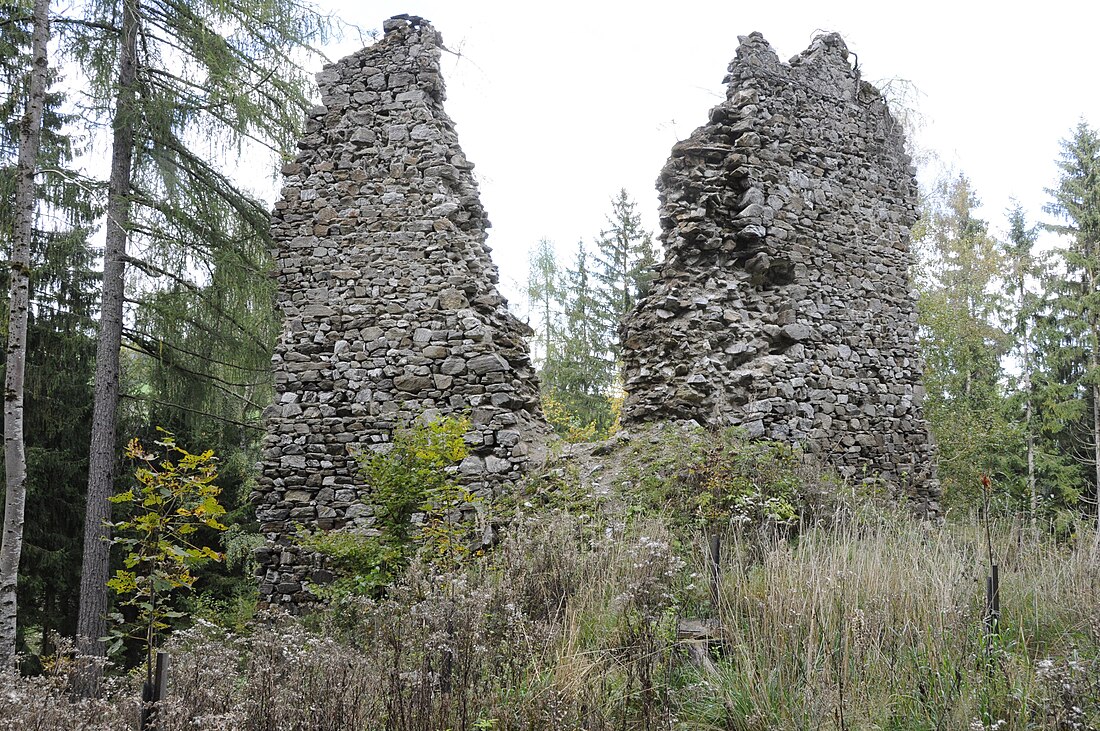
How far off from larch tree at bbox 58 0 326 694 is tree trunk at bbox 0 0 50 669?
2143 millimetres

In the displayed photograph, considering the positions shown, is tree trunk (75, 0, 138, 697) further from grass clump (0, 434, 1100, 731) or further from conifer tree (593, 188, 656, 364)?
conifer tree (593, 188, 656, 364)

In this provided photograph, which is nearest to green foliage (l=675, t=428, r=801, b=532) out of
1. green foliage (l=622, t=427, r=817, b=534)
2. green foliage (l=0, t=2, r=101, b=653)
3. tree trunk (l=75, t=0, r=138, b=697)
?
green foliage (l=622, t=427, r=817, b=534)

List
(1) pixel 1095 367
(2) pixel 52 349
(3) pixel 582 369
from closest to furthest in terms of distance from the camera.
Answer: (2) pixel 52 349, (1) pixel 1095 367, (3) pixel 582 369

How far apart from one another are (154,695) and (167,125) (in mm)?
8441

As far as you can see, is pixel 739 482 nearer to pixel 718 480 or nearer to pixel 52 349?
pixel 718 480

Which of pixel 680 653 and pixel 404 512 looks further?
pixel 404 512

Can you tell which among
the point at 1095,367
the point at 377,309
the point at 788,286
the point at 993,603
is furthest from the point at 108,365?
the point at 1095,367

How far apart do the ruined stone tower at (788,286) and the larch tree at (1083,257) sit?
11612 millimetres

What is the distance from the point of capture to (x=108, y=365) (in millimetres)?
9633

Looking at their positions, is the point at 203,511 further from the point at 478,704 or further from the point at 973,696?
the point at 973,696

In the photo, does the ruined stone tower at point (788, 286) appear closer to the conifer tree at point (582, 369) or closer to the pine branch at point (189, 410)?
the pine branch at point (189, 410)

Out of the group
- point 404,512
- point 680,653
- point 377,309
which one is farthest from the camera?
point 377,309

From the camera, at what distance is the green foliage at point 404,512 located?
21.8 ft

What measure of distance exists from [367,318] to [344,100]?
2542 mm
